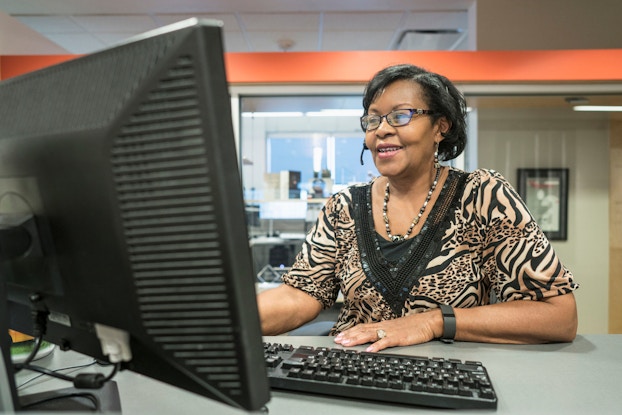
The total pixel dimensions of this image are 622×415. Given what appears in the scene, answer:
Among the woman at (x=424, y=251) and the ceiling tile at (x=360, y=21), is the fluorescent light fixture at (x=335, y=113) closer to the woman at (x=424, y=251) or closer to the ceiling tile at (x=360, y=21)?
the ceiling tile at (x=360, y=21)

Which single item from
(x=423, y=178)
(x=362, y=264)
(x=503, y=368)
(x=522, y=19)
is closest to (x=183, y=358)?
(x=503, y=368)

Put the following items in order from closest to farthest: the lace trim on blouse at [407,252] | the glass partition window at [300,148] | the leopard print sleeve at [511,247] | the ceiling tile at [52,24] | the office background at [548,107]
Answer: the leopard print sleeve at [511,247] < the lace trim on blouse at [407,252] < the office background at [548,107] < the glass partition window at [300,148] < the ceiling tile at [52,24]

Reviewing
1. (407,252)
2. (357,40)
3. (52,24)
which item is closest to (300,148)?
(357,40)

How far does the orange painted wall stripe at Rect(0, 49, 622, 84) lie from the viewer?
9.59 ft

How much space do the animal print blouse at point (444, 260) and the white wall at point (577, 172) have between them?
2.06 metres

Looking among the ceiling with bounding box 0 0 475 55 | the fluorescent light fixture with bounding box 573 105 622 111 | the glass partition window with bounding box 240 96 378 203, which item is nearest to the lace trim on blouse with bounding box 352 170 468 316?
the glass partition window with bounding box 240 96 378 203

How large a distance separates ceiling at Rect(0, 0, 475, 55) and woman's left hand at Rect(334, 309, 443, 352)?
3262mm

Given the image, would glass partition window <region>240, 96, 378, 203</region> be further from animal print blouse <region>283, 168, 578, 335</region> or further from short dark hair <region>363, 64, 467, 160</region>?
animal print blouse <region>283, 168, 578, 335</region>

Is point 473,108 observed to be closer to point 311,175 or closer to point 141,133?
point 311,175

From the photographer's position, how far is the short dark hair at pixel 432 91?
1555 millimetres

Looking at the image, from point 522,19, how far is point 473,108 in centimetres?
105

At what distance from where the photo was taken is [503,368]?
99 centimetres

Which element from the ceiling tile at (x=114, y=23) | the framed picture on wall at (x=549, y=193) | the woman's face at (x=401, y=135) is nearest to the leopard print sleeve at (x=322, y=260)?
the woman's face at (x=401, y=135)

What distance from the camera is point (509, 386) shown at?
88 cm
